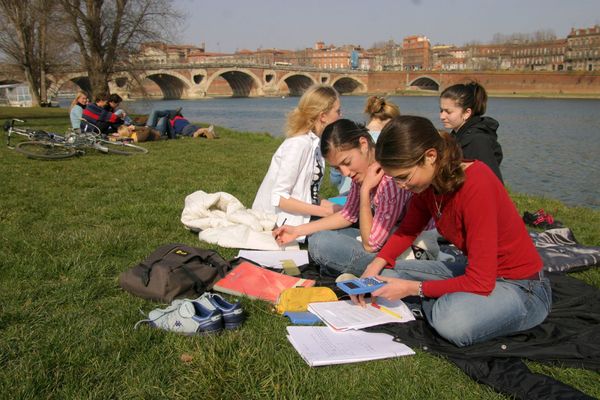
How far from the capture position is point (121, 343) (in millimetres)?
2439

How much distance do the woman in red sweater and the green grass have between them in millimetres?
262

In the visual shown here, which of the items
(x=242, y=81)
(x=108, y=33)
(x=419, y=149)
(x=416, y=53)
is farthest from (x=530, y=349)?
(x=416, y=53)

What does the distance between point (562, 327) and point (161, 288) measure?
2.24m

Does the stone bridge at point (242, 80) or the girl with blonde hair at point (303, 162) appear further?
the stone bridge at point (242, 80)

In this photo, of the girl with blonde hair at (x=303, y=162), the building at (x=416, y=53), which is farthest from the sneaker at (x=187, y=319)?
the building at (x=416, y=53)

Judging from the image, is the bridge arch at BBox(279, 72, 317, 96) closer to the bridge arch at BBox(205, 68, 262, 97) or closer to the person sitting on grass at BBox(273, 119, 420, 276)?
the bridge arch at BBox(205, 68, 262, 97)

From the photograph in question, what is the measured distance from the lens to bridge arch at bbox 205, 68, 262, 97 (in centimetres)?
6724

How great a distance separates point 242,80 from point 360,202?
237 ft

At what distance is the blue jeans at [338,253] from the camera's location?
11.1ft

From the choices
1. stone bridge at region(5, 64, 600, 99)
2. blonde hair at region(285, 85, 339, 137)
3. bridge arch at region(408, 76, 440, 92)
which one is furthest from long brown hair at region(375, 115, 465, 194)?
bridge arch at region(408, 76, 440, 92)

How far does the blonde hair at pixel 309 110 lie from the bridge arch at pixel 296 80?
68.7m

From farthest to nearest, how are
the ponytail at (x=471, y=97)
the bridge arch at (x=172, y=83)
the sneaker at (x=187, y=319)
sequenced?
the bridge arch at (x=172, y=83) → the ponytail at (x=471, y=97) → the sneaker at (x=187, y=319)

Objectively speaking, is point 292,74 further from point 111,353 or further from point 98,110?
point 111,353

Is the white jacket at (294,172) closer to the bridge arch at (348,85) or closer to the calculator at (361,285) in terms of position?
the calculator at (361,285)
